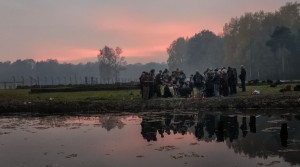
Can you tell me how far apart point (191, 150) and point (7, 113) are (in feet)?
73.4

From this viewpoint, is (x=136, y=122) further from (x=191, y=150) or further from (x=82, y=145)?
(x=191, y=150)

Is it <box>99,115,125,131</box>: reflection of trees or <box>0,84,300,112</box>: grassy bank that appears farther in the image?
<box>0,84,300,112</box>: grassy bank

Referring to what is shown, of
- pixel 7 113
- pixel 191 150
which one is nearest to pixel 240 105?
pixel 191 150

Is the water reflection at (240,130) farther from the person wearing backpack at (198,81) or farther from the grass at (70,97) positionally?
the grass at (70,97)

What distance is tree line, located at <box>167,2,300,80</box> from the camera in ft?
272

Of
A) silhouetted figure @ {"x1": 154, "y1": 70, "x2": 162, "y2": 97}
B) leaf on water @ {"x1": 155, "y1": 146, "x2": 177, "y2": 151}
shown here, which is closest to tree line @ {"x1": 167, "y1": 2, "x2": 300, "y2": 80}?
silhouetted figure @ {"x1": 154, "y1": 70, "x2": 162, "y2": 97}

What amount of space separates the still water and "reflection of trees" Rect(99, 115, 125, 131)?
2.3 inches

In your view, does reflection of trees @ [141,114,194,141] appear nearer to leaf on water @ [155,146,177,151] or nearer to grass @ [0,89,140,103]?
leaf on water @ [155,146,177,151]

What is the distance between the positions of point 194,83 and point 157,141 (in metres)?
15.3

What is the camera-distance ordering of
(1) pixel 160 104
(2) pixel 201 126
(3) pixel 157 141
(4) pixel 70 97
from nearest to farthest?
(3) pixel 157 141 < (2) pixel 201 126 < (1) pixel 160 104 < (4) pixel 70 97

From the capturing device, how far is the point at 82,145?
17906 millimetres

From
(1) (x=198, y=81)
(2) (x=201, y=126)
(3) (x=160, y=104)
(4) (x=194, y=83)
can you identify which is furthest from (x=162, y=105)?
(2) (x=201, y=126)

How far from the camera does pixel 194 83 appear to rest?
32.7 m

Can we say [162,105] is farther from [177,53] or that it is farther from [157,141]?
[177,53]
